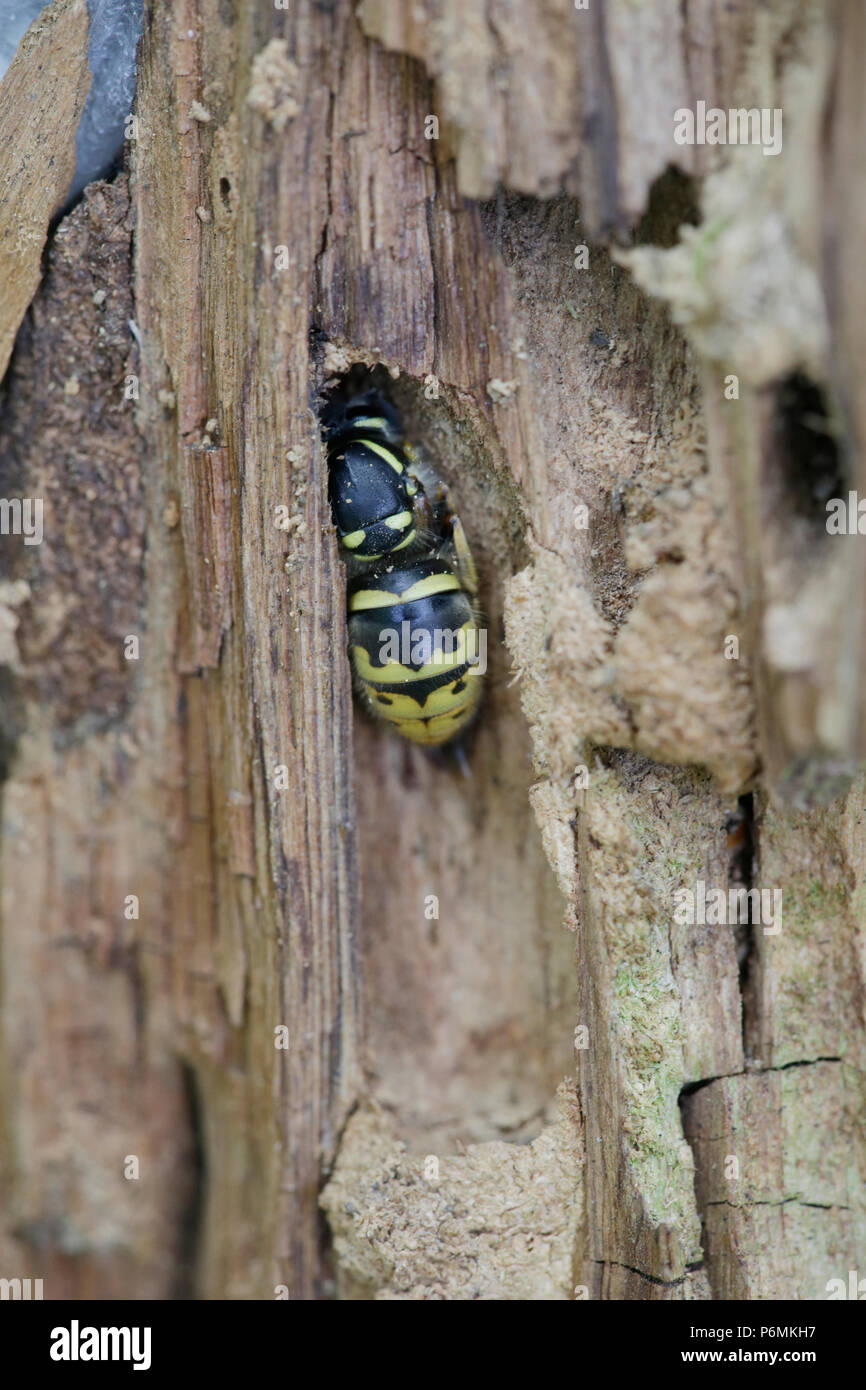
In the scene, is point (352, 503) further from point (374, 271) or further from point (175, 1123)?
point (175, 1123)

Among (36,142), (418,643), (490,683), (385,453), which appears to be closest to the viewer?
(36,142)

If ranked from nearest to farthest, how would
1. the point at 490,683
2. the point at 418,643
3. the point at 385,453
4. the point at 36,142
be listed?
1. the point at 36,142
2. the point at 385,453
3. the point at 418,643
4. the point at 490,683

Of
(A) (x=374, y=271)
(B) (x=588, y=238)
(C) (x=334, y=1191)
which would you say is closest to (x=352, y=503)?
(A) (x=374, y=271)

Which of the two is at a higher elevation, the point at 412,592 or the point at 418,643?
the point at 412,592

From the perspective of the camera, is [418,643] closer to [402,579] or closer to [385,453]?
[402,579]

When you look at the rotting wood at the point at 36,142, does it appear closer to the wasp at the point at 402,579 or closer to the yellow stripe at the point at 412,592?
the wasp at the point at 402,579

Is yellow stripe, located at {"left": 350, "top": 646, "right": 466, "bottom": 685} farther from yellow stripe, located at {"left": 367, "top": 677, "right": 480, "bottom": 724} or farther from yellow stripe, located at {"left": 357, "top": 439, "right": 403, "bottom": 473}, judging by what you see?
yellow stripe, located at {"left": 357, "top": 439, "right": 403, "bottom": 473}

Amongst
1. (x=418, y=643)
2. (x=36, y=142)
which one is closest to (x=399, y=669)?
(x=418, y=643)
